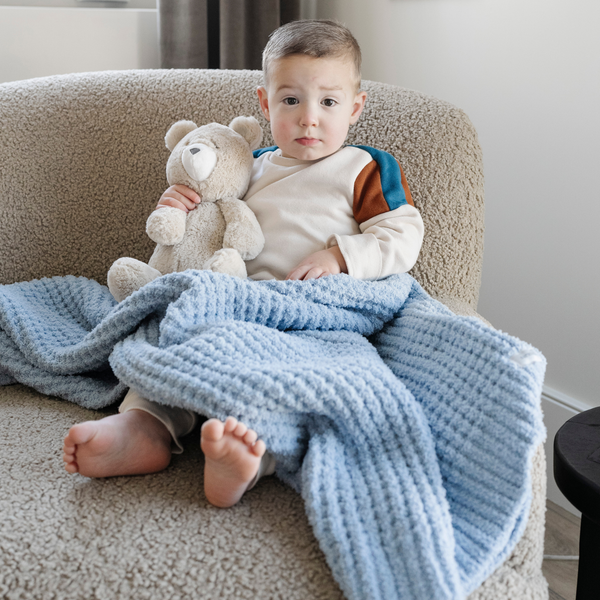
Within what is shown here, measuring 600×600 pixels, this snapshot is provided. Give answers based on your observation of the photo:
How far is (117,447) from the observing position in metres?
0.61

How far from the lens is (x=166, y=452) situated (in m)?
0.65

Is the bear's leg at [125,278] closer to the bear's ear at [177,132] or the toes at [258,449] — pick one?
the bear's ear at [177,132]

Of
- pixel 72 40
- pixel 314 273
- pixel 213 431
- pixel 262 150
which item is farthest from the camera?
pixel 72 40

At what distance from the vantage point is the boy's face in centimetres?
90

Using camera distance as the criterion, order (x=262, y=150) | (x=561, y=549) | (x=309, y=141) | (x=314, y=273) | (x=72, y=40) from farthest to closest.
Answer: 1. (x=72, y=40)
2. (x=561, y=549)
3. (x=262, y=150)
4. (x=309, y=141)
5. (x=314, y=273)

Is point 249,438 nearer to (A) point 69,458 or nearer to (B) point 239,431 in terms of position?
(B) point 239,431

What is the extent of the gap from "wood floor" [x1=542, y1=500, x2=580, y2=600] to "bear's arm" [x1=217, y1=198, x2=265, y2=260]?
84cm

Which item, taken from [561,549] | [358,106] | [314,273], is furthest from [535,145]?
[561,549]

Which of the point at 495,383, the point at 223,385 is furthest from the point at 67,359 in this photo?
the point at 495,383

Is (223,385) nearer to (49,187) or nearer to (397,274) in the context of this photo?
(397,274)

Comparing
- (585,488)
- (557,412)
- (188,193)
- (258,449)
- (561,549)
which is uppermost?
(188,193)

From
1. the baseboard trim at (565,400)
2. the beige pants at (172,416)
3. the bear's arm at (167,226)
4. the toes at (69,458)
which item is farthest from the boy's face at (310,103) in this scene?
the baseboard trim at (565,400)

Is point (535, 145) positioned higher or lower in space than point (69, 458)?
higher

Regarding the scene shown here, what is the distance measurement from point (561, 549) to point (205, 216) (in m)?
0.99
